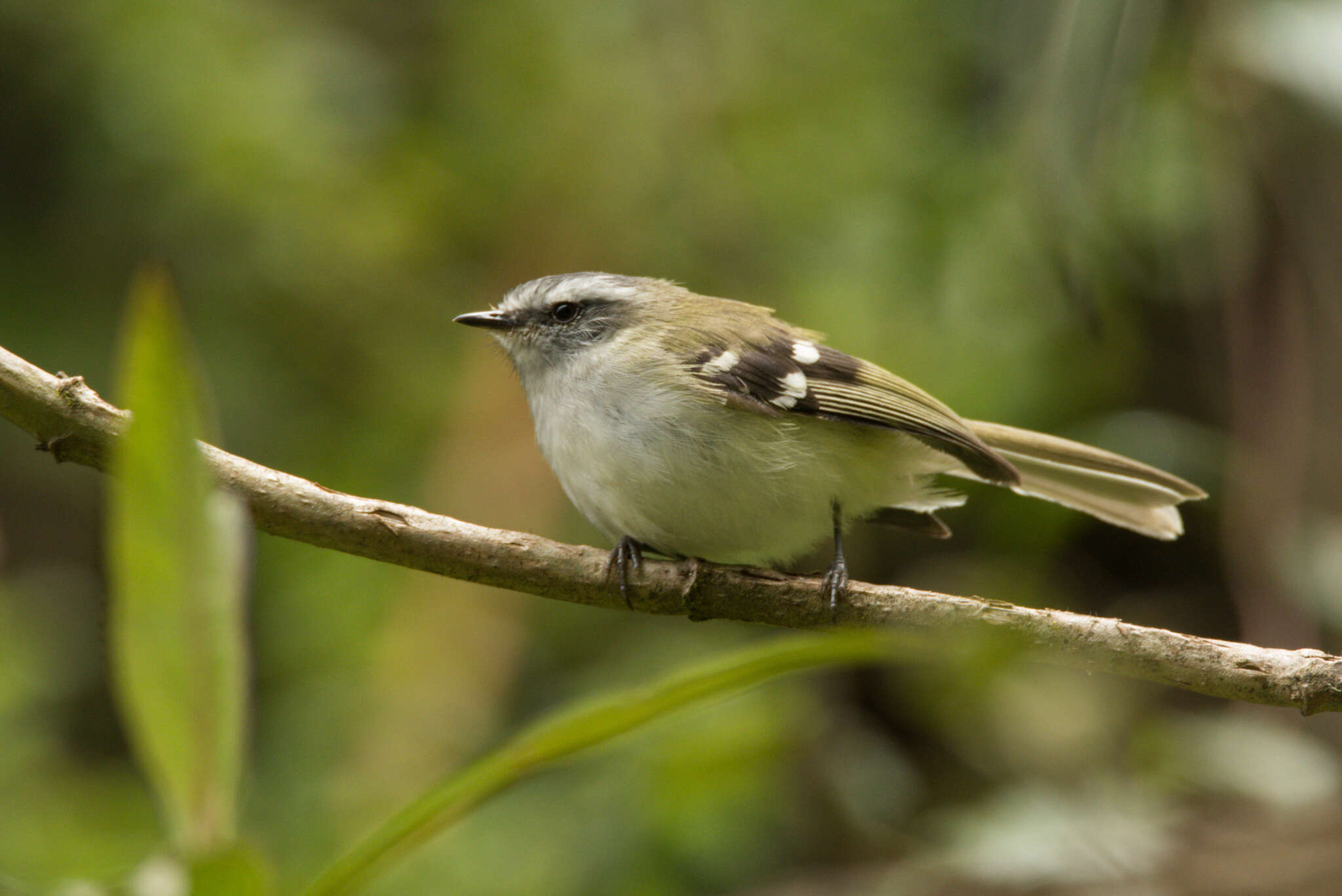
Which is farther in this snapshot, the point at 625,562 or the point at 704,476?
the point at 704,476

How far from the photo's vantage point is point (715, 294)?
5758mm

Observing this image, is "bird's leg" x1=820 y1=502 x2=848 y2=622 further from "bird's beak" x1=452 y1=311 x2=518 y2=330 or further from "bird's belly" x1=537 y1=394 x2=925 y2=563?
"bird's beak" x1=452 y1=311 x2=518 y2=330

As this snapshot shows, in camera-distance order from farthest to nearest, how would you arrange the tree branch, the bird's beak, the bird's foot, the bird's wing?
the bird's beak → the bird's wing → the bird's foot → the tree branch

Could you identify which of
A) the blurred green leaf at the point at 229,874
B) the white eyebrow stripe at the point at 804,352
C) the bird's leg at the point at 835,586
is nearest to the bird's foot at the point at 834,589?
A: the bird's leg at the point at 835,586

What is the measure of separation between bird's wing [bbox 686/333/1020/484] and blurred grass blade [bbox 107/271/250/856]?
2648mm

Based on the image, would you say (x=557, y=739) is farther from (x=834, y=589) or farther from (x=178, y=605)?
(x=834, y=589)

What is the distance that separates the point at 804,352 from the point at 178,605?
306cm

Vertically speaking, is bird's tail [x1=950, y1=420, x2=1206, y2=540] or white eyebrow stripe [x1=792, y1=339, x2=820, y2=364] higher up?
white eyebrow stripe [x1=792, y1=339, x2=820, y2=364]

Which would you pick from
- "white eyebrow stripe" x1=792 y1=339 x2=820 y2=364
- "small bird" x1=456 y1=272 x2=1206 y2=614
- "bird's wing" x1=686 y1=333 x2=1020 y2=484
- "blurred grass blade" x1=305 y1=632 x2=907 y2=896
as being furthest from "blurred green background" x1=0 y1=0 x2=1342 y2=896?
"blurred grass blade" x1=305 y1=632 x2=907 y2=896

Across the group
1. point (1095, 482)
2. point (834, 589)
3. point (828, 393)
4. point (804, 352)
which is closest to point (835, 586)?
point (834, 589)

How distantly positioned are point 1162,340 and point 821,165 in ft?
6.95

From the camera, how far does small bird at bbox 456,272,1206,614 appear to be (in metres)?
3.14

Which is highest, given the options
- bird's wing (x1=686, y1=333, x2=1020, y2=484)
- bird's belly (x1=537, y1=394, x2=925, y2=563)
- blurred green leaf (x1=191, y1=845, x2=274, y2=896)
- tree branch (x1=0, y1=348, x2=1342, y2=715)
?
bird's wing (x1=686, y1=333, x2=1020, y2=484)

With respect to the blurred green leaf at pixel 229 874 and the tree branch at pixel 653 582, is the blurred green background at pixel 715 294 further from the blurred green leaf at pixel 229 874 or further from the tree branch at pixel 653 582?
the blurred green leaf at pixel 229 874
